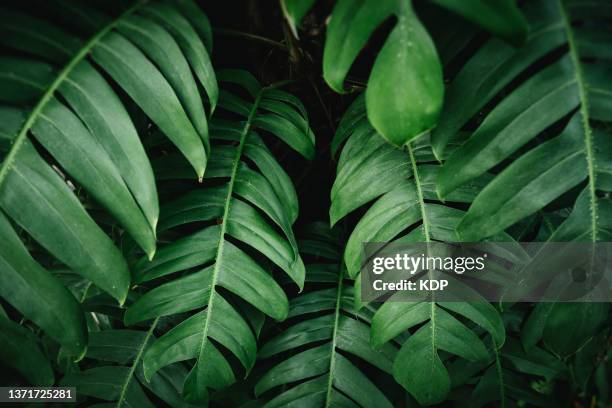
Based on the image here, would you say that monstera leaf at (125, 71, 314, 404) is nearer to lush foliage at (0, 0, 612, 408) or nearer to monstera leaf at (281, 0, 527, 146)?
lush foliage at (0, 0, 612, 408)

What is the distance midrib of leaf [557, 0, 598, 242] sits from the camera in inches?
25.5

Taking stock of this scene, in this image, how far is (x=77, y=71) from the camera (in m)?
0.69

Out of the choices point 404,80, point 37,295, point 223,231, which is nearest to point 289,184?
point 223,231

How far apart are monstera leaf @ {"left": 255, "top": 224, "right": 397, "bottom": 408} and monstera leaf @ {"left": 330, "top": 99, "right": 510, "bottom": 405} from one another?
150 mm

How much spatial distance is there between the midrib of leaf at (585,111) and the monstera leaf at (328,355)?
0.51m

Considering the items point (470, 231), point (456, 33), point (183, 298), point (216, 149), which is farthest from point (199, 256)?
point (456, 33)

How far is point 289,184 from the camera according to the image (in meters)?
0.87

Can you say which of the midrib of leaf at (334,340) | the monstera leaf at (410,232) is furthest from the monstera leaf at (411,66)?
the midrib of leaf at (334,340)

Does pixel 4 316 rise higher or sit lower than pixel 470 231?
lower

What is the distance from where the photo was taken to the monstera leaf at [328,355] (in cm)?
A: 93

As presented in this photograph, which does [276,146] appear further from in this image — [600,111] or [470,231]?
[600,111]

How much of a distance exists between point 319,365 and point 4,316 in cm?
62

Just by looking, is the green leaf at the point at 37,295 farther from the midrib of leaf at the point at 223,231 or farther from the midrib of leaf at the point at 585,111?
the midrib of leaf at the point at 585,111

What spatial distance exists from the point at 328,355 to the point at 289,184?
1.36 feet
